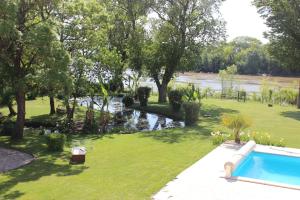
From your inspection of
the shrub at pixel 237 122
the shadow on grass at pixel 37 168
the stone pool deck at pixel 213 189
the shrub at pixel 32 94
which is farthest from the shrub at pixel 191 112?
the stone pool deck at pixel 213 189

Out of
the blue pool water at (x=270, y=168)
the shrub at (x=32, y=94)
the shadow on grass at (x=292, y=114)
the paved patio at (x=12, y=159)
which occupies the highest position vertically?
the shrub at (x=32, y=94)

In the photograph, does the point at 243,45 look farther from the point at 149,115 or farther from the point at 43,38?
the point at 43,38

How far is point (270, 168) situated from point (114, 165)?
5.40 metres

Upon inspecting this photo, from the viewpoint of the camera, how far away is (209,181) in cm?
1027

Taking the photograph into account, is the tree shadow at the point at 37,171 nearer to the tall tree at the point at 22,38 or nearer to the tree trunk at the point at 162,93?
the tall tree at the point at 22,38

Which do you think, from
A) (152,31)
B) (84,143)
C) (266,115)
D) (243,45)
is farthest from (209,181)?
(243,45)

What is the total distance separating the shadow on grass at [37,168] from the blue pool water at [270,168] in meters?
5.32

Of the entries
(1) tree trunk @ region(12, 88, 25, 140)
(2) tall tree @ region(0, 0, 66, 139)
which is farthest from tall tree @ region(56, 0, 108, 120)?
(1) tree trunk @ region(12, 88, 25, 140)

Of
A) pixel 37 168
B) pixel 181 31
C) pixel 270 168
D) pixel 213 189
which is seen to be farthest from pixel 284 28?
pixel 37 168

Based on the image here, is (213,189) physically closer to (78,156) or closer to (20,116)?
(78,156)

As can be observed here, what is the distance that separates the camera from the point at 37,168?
12062 mm

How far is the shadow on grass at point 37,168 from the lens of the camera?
10.2 metres

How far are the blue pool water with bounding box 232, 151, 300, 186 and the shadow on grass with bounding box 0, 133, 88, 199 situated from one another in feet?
17.4

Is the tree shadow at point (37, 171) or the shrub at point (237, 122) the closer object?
the tree shadow at point (37, 171)
